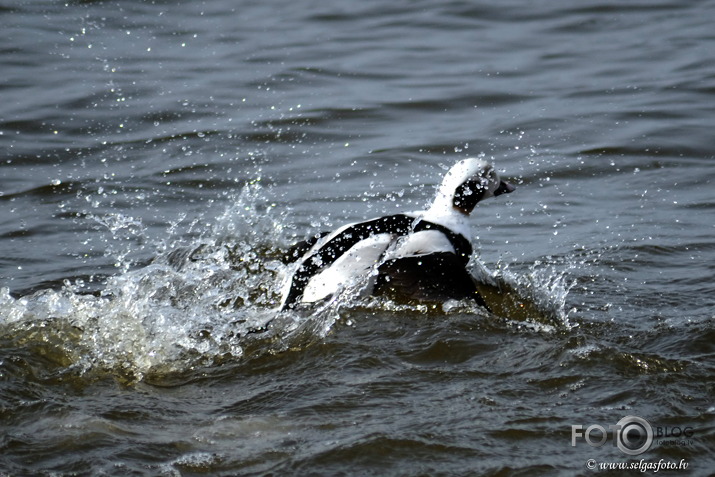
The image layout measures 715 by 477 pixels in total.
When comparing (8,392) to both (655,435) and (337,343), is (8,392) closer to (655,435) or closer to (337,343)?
(337,343)

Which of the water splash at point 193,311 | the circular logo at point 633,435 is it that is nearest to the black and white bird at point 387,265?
the water splash at point 193,311

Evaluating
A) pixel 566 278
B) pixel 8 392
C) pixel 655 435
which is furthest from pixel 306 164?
pixel 655 435

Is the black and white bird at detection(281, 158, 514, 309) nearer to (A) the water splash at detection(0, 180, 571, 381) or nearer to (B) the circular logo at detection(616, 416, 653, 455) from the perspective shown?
(A) the water splash at detection(0, 180, 571, 381)

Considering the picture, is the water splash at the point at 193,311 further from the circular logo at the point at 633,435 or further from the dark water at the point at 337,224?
the circular logo at the point at 633,435

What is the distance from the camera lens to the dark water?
149 inches

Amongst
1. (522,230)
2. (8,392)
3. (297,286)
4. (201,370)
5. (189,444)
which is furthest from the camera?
(522,230)

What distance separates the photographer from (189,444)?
3637 millimetres

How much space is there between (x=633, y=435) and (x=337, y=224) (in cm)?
327

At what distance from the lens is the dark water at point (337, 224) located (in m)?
3.79

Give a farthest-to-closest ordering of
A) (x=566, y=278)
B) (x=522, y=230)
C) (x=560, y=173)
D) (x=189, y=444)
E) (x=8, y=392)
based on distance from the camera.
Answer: (x=560, y=173) → (x=522, y=230) → (x=566, y=278) → (x=8, y=392) → (x=189, y=444)

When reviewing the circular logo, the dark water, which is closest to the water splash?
the dark water

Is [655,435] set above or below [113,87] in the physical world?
below

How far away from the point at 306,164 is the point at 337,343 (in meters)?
3.64

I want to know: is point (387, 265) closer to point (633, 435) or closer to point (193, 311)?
point (193, 311)
